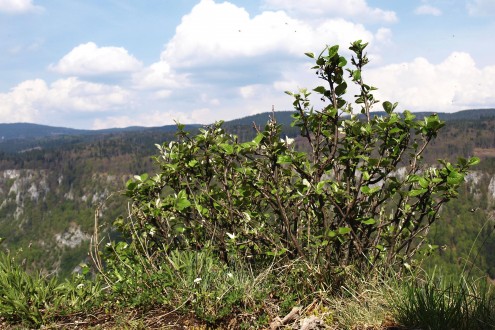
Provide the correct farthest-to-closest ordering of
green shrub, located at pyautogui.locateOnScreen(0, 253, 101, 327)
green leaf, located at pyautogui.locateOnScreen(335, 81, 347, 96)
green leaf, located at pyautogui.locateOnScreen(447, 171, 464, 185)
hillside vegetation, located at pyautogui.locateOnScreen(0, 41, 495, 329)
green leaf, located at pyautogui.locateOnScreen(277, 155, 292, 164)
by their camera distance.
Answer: green leaf, located at pyautogui.locateOnScreen(335, 81, 347, 96), green shrub, located at pyautogui.locateOnScreen(0, 253, 101, 327), green leaf, located at pyautogui.locateOnScreen(277, 155, 292, 164), hillside vegetation, located at pyautogui.locateOnScreen(0, 41, 495, 329), green leaf, located at pyautogui.locateOnScreen(447, 171, 464, 185)

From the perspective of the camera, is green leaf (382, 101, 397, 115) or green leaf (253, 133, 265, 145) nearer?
green leaf (253, 133, 265, 145)

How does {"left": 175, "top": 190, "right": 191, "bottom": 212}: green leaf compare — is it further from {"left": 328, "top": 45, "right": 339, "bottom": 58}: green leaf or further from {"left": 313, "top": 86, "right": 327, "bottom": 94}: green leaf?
{"left": 328, "top": 45, "right": 339, "bottom": 58}: green leaf

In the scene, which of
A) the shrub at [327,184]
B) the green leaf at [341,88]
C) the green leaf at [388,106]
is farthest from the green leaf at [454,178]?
the green leaf at [341,88]

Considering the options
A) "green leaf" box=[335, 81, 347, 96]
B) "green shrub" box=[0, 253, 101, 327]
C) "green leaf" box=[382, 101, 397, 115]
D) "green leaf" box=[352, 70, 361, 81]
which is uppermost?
"green leaf" box=[352, 70, 361, 81]

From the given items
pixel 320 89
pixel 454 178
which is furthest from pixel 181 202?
pixel 454 178

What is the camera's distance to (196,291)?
428cm

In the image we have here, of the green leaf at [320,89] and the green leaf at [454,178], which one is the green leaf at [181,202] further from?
the green leaf at [454,178]

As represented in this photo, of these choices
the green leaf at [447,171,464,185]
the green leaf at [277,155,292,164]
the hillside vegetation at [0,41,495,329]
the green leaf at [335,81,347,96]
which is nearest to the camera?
the green leaf at [447,171,464,185]

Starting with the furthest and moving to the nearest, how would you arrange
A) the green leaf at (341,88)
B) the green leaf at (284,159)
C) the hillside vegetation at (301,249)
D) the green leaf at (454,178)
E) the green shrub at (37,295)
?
the green leaf at (341,88) < the green shrub at (37,295) < the green leaf at (284,159) < the hillside vegetation at (301,249) < the green leaf at (454,178)

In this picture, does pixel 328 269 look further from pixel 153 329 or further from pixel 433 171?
pixel 153 329

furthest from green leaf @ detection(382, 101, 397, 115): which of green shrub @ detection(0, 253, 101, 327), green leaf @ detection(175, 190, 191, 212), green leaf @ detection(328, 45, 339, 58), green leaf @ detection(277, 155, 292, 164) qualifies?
green shrub @ detection(0, 253, 101, 327)

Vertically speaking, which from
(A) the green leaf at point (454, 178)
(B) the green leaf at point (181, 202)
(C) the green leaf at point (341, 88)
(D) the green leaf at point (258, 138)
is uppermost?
(C) the green leaf at point (341, 88)

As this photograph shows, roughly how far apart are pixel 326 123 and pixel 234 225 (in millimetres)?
1751

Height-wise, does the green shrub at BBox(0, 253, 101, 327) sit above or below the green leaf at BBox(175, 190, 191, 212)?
below
